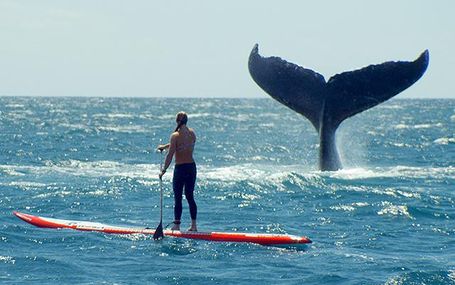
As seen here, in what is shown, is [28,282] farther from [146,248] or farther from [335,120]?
[335,120]

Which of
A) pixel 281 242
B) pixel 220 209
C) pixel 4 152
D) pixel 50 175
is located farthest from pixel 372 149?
pixel 281 242

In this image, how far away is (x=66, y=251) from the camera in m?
10.0

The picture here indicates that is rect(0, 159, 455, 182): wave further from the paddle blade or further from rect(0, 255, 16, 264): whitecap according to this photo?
rect(0, 255, 16, 264): whitecap

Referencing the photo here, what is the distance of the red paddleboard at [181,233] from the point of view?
10.4 metres

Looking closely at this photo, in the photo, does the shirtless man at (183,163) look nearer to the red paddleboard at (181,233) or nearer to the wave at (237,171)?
the red paddleboard at (181,233)

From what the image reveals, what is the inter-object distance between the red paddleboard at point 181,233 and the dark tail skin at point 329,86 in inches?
208

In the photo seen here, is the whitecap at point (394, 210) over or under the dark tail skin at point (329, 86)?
under

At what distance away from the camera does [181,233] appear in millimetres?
10961

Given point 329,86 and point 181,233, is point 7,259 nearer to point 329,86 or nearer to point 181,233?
point 181,233

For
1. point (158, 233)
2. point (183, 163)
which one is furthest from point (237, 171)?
point (158, 233)

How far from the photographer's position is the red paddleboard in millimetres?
10375

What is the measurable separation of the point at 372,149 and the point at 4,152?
521 inches

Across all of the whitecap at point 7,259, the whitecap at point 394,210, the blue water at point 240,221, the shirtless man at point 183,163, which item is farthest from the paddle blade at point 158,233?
the whitecap at point 394,210

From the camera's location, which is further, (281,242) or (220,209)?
(220,209)
